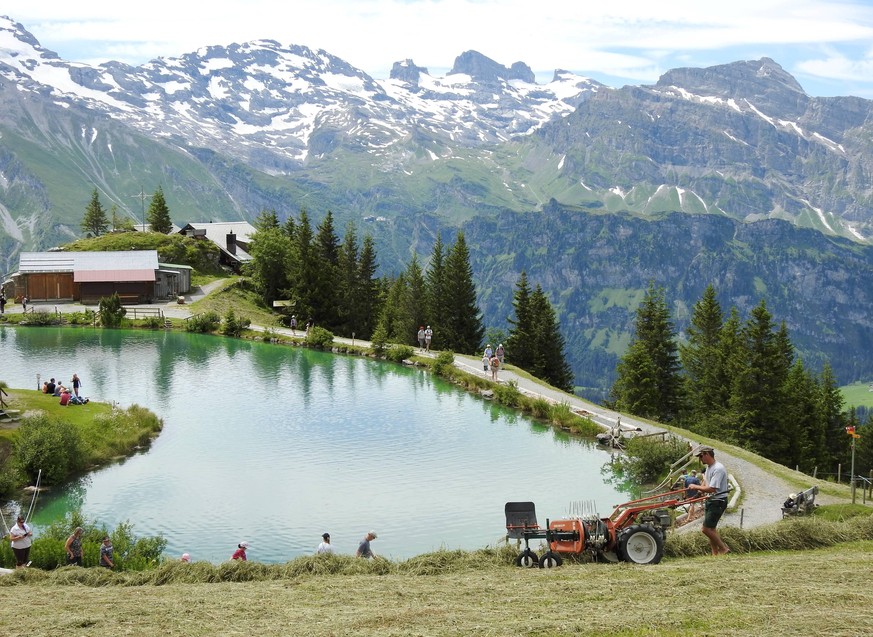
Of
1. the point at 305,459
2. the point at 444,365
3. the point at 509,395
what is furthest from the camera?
the point at 444,365

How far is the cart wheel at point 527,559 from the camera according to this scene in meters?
20.8

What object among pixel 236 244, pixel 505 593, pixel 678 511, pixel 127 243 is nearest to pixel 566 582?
pixel 505 593

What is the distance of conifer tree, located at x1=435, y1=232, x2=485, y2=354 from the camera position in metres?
87.4

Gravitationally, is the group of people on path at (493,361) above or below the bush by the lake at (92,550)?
above

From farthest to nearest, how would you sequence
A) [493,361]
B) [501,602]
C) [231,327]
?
[231,327] → [493,361] → [501,602]

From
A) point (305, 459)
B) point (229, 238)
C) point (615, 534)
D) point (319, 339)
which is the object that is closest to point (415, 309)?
point (319, 339)

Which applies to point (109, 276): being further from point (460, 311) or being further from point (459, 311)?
point (460, 311)

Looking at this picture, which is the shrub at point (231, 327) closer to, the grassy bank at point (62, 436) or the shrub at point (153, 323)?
the shrub at point (153, 323)

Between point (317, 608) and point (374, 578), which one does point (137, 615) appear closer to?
point (317, 608)

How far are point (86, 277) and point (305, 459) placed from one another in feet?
193

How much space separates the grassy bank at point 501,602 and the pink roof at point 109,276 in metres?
74.7

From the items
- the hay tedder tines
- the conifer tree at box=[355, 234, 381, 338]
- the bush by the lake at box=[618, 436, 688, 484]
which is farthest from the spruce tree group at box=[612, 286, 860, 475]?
the hay tedder tines

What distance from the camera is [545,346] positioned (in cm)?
8431

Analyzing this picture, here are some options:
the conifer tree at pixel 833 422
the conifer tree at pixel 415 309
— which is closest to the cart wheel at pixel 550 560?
the conifer tree at pixel 415 309
